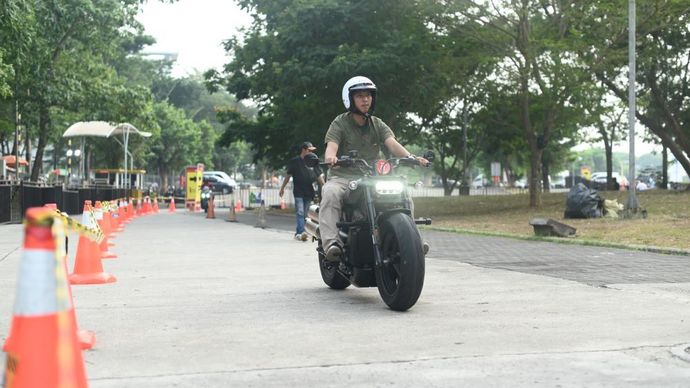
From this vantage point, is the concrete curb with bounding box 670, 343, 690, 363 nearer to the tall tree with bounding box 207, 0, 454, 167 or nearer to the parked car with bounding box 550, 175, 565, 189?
the tall tree with bounding box 207, 0, 454, 167

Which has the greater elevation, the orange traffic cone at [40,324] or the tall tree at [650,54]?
the tall tree at [650,54]

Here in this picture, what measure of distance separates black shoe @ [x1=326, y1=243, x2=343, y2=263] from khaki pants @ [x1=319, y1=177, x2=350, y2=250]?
12 cm

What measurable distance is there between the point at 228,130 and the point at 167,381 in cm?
3366

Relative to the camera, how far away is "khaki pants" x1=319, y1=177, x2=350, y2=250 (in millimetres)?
7438

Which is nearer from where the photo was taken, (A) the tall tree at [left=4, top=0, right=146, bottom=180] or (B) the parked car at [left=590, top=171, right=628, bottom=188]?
(A) the tall tree at [left=4, top=0, right=146, bottom=180]

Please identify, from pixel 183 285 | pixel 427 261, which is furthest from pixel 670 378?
pixel 427 261

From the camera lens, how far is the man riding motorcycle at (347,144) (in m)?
7.43

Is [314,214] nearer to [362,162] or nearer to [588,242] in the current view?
[362,162]

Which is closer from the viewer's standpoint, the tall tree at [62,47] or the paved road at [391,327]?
the paved road at [391,327]

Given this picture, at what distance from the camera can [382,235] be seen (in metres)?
6.89

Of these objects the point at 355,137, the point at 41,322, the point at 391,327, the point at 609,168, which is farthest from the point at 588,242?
the point at 609,168

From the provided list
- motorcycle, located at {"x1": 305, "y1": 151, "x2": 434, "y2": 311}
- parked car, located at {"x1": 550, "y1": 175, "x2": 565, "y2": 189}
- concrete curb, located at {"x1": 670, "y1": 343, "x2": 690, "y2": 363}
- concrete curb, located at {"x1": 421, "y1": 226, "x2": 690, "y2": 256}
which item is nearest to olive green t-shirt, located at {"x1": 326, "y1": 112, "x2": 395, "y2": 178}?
motorcycle, located at {"x1": 305, "y1": 151, "x2": 434, "y2": 311}

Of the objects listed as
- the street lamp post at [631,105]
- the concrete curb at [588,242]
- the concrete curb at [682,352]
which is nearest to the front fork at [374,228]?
the concrete curb at [682,352]

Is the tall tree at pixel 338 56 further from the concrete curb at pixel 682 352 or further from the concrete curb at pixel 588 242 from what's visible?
the concrete curb at pixel 682 352
